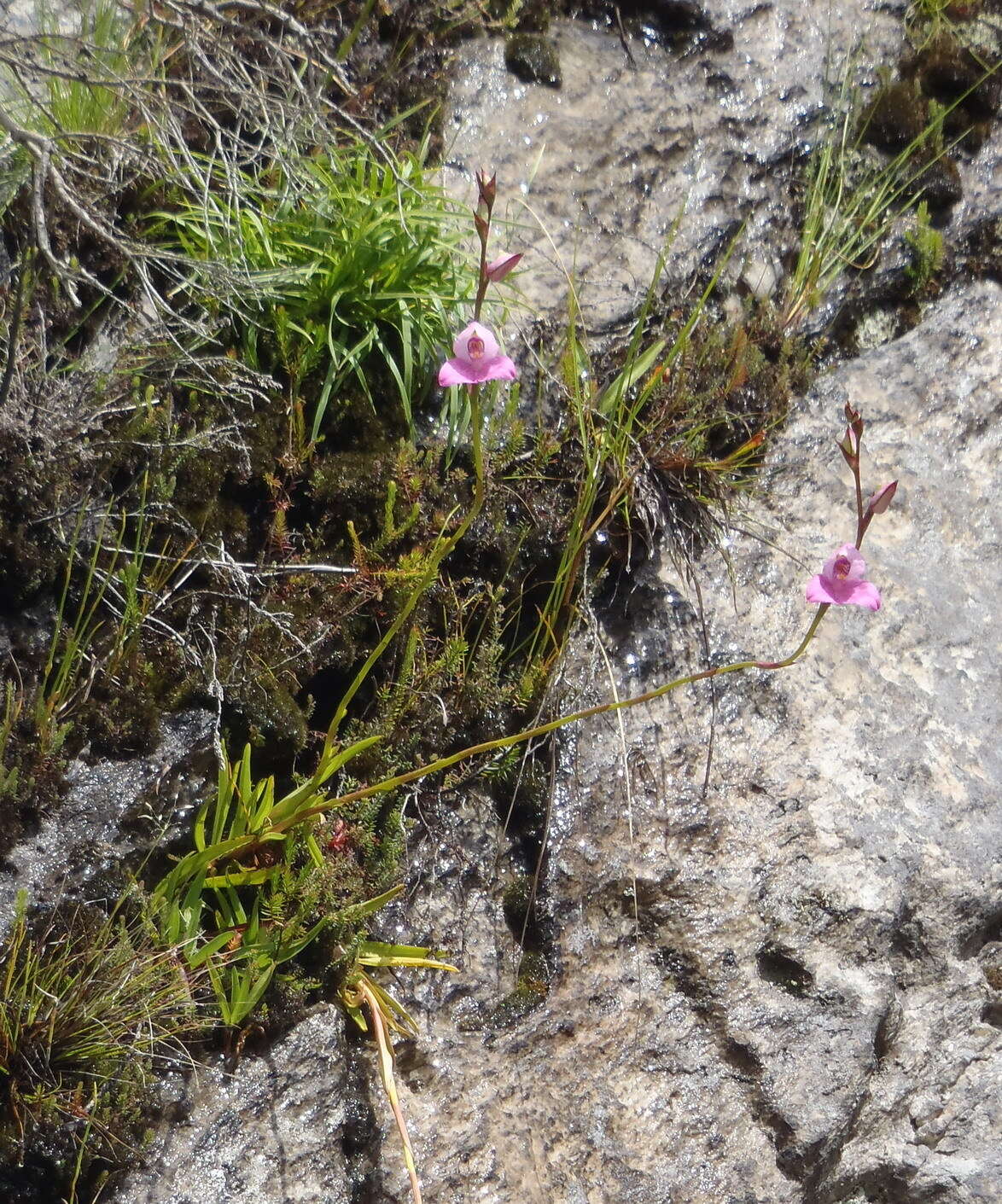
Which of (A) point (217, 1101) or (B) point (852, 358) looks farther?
(B) point (852, 358)

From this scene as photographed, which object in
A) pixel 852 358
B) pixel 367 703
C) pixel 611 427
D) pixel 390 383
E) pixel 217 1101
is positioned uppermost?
pixel 852 358

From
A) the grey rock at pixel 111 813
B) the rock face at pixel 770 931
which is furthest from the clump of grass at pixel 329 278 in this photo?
the rock face at pixel 770 931

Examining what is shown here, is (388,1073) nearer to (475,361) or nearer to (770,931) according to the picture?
(770,931)

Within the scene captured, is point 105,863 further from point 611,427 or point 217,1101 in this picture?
point 611,427

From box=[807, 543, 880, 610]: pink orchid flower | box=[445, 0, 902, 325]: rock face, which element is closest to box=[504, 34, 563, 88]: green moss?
box=[445, 0, 902, 325]: rock face

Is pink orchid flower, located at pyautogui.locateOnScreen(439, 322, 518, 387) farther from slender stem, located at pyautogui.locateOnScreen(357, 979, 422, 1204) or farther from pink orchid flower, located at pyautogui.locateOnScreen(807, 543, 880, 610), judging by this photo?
slender stem, located at pyautogui.locateOnScreen(357, 979, 422, 1204)

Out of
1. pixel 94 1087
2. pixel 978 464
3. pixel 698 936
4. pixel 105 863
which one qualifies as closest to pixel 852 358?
pixel 978 464
